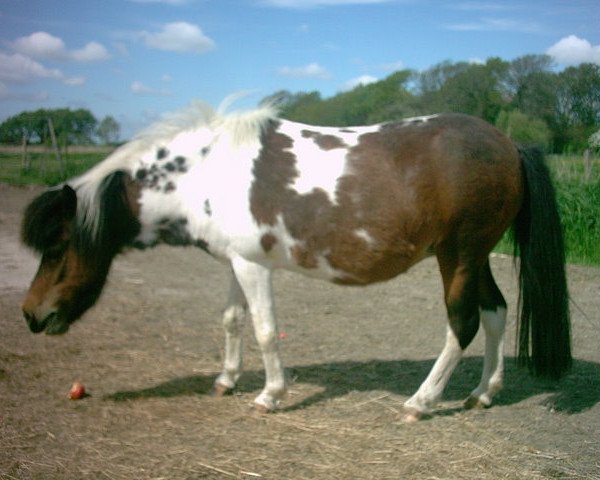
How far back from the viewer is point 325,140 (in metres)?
4.00

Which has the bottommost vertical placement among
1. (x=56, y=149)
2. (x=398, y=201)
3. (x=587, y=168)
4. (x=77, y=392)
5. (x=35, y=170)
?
(x=77, y=392)

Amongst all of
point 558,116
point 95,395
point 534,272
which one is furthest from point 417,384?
point 558,116

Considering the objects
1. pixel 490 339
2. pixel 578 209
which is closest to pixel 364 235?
pixel 490 339

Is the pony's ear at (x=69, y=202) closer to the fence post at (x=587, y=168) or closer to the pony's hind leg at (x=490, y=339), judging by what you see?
the pony's hind leg at (x=490, y=339)

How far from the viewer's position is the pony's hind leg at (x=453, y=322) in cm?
388

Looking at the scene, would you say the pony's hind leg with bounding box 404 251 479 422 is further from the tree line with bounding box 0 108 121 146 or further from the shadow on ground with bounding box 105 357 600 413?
the tree line with bounding box 0 108 121 146

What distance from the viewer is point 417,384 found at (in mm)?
4672

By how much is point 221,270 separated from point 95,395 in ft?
14.6

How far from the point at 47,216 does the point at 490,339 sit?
307 centimetres

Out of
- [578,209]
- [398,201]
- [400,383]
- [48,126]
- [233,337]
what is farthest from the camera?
[48,126]

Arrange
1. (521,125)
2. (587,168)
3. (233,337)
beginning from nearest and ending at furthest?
(233,337) < (521,125) < (587,168)

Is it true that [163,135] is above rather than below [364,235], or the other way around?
above

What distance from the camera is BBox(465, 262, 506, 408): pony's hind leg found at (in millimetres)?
4199

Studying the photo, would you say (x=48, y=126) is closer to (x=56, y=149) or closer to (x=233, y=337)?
(x=56, y=149)
